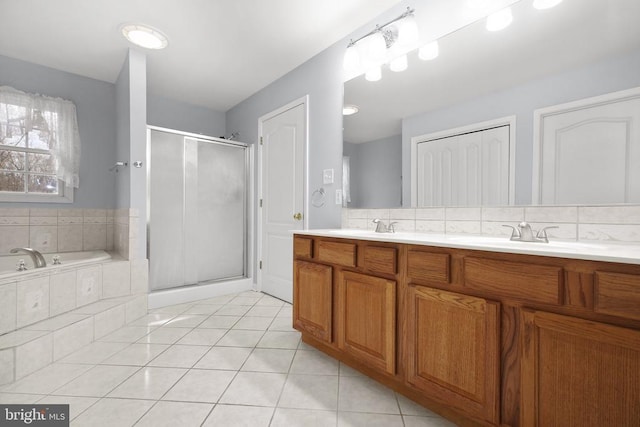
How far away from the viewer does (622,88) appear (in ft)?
3.94

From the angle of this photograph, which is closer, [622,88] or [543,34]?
[622,88]

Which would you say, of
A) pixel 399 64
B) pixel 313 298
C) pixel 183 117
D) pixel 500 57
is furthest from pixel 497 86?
pixel 183 117

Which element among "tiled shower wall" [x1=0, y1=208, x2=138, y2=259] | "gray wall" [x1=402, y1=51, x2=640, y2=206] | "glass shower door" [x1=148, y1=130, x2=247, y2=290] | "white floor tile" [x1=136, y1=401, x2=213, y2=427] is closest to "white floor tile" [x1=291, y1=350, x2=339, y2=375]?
"white floor tile" [x1=136, y1=401, x2=213, y2=427]

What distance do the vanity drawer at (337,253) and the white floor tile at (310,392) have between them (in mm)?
Result: 641

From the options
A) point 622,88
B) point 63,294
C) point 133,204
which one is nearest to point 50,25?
point 133,204

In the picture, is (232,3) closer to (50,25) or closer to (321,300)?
(50,25)

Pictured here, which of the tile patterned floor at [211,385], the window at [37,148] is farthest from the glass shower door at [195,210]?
the window at [37,148]

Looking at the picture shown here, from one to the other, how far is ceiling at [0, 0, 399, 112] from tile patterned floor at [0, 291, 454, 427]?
7.87 feet

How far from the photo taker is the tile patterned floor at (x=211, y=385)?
1.26 m

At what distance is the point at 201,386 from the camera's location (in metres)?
1.49

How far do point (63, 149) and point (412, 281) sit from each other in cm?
358

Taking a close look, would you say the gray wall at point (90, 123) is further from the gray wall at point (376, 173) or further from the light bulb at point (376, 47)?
the light bulb at point (376, 47)

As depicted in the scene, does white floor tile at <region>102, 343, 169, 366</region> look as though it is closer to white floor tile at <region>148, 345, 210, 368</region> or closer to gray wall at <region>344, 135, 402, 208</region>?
white floor tile at <region>148, 345, 210, 368</region>

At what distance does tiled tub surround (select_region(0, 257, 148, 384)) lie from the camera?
1620 millimetres
